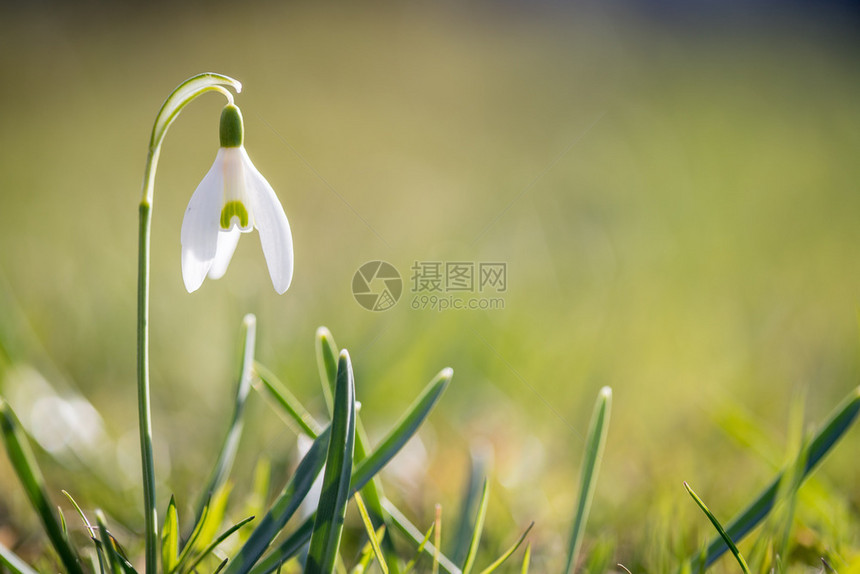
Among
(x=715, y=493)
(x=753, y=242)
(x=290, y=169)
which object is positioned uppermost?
(x=290, y=169)

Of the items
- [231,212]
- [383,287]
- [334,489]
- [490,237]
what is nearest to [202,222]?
[231,212]

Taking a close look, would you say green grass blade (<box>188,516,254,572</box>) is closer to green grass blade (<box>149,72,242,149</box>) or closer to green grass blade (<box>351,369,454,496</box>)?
green grass blade (<box>351,369,454,496</box>)

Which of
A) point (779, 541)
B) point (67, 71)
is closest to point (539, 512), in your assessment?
point (779, 541)

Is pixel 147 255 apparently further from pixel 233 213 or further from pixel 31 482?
pixel 31 482

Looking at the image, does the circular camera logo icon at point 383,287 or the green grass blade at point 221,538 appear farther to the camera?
the circular camera logo icon at point 383,287

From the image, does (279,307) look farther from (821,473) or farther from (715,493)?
(821,473)

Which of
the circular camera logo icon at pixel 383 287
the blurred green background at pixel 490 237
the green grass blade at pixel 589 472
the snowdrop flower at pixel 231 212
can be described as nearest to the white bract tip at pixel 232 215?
the snowdrop flower at pixel 231 212

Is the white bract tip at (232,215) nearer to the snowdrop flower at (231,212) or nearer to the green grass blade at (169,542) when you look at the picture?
the snowdrop flower at (231,212)
